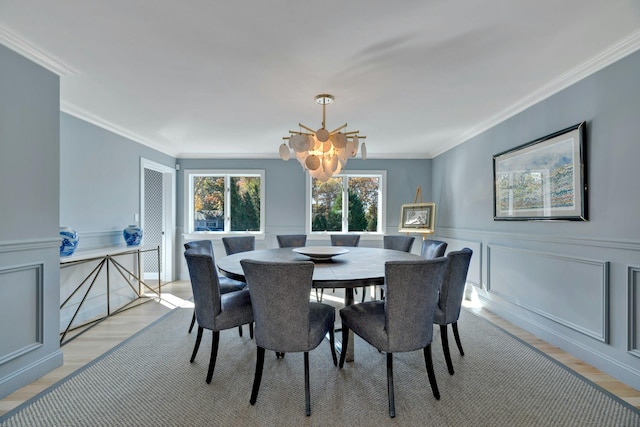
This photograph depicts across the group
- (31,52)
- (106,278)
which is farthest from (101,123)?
(106,278)

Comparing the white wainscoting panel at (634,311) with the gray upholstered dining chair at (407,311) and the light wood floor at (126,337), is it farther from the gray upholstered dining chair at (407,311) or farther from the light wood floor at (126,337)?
the gray upholstered dining chair at (407,311)

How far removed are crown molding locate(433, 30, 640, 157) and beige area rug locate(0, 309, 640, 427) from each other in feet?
7.49

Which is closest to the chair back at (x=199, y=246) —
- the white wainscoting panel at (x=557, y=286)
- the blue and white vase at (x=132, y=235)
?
the blue and white vase at (x=132, y=235)

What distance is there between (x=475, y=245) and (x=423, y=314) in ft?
8.80

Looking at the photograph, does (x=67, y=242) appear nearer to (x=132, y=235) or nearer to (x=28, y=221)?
(x=28, y=221)

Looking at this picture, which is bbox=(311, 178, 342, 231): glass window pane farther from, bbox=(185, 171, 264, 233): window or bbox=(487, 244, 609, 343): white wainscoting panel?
bbox=(487, 244, 609, 343): white wainscoting panel

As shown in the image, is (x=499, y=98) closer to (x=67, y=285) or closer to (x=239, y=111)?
(x=239, y=111)

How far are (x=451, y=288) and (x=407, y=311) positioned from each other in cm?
67

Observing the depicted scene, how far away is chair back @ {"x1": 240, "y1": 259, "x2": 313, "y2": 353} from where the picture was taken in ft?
6.02

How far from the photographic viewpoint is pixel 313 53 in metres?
2.22

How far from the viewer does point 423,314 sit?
1.94 metres

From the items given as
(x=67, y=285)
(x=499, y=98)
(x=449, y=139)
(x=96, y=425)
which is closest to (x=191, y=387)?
(x=96, y=425)

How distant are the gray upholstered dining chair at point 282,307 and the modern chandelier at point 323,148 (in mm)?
1236

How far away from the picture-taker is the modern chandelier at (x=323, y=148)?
8.91 feet
